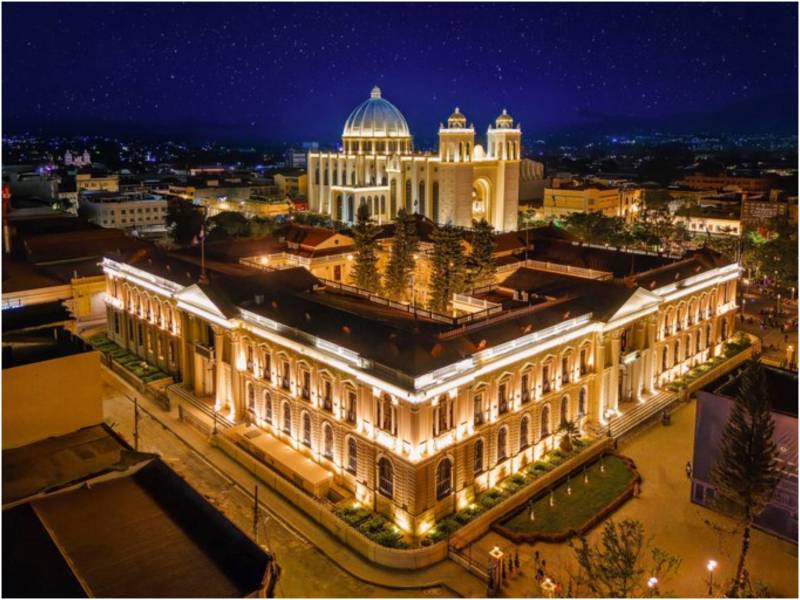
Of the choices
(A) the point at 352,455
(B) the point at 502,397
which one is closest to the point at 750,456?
(B) the point at 502,397

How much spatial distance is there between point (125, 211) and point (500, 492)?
265ft

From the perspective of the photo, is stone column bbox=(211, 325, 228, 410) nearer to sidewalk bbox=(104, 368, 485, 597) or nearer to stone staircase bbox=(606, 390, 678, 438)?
sidewalk bbox=(104, 368, 485, 597)

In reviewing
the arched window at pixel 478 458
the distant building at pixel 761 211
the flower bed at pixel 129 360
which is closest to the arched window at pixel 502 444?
the arched window at pixel 478 458

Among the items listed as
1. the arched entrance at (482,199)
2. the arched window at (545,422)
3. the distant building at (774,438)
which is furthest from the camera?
the arched entrance at (482,199)

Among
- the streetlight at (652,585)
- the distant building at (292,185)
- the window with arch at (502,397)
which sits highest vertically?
the distant building at (292,185)

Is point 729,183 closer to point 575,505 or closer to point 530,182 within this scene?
point 530,182

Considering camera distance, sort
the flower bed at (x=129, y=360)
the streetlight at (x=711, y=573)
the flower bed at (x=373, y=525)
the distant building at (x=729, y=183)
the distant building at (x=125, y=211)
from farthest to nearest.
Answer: the distant building at (x=729, y=183) < the distant building at (x=125, y=211) < the flower bed at (x=129, y=360) < the flower bed at (x=373, y=525) < the streetlight at (x=711, y=573)

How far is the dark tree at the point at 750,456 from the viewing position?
2631 centimetres

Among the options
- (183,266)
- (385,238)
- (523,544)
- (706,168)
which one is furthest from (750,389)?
(706,168)

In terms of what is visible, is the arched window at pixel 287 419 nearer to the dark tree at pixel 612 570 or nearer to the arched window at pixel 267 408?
the arched window at pixel 267 408

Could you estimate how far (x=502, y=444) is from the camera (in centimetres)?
3278

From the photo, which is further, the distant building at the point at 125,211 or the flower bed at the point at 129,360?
the distant building at the point at 125,211

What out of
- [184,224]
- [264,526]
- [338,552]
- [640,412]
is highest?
[184,224]

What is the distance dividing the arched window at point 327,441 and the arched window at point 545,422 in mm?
10254
